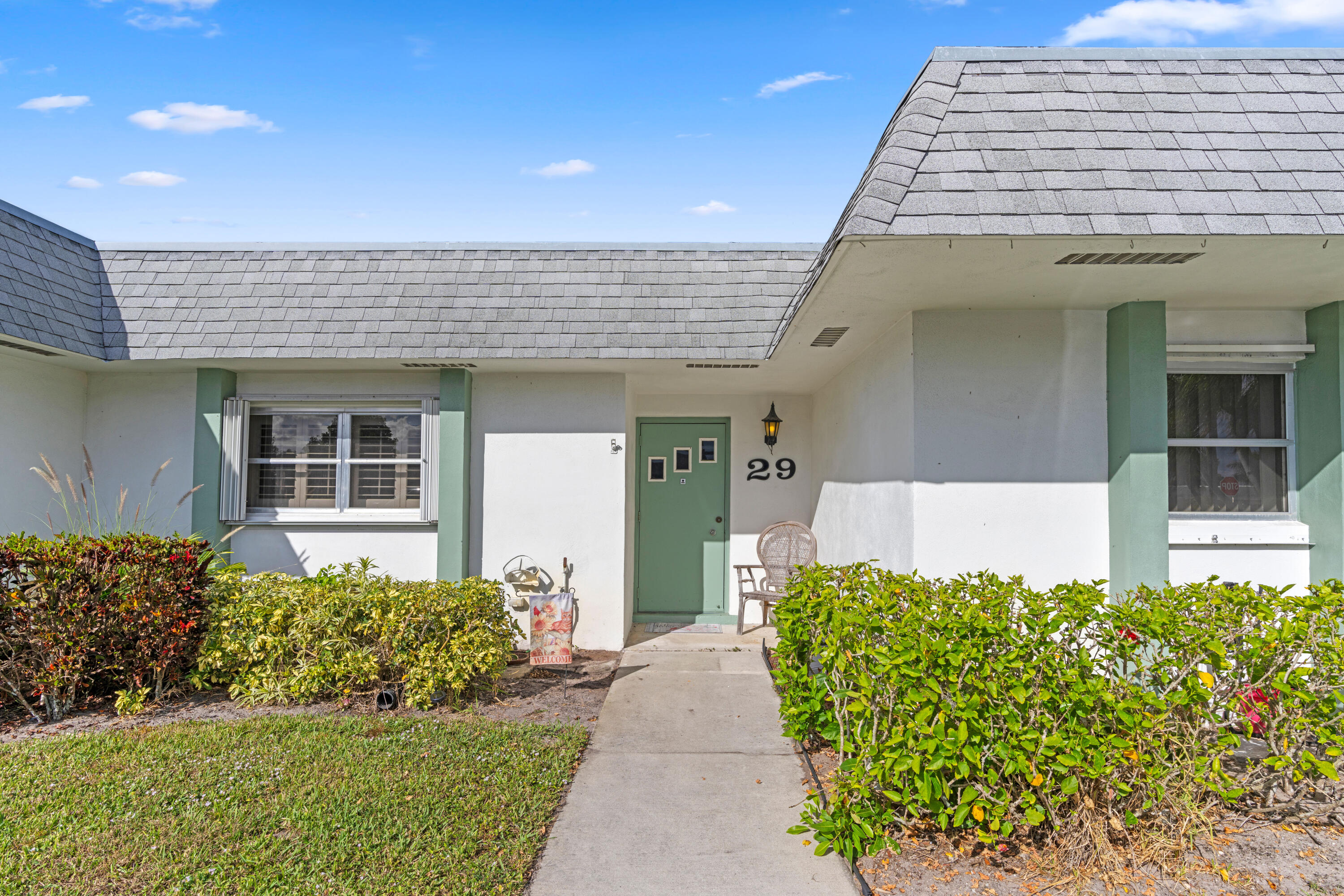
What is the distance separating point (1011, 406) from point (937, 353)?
0.60 m

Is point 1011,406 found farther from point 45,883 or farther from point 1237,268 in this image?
point 45,883

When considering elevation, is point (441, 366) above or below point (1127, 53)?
below

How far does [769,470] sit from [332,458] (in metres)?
4.70

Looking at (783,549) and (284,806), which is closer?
(284,806)

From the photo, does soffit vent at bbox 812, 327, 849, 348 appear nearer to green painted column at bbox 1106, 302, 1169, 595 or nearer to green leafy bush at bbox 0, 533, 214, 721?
green painted column at bbox 1106, 302, 1169, 595

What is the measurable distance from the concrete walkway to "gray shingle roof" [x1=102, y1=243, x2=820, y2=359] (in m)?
2.97

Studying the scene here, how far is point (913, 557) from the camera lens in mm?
4383

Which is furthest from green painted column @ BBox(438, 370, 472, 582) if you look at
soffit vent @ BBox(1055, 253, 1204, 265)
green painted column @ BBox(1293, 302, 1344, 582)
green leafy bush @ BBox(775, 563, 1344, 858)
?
green painted column @ BBox(1293, 302, 1344, 582)

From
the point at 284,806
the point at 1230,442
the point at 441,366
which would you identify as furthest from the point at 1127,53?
the point at 284,806

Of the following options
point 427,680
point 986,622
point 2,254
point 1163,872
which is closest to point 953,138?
point 986,622

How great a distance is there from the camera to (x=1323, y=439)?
14.4 feet

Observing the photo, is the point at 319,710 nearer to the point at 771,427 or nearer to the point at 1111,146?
the point at 771,427

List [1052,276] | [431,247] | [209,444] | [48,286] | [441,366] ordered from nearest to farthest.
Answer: [1052,276]
[48,286]
[441,366]
[209,444]
[431,247]

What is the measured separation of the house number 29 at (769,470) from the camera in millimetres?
7984
